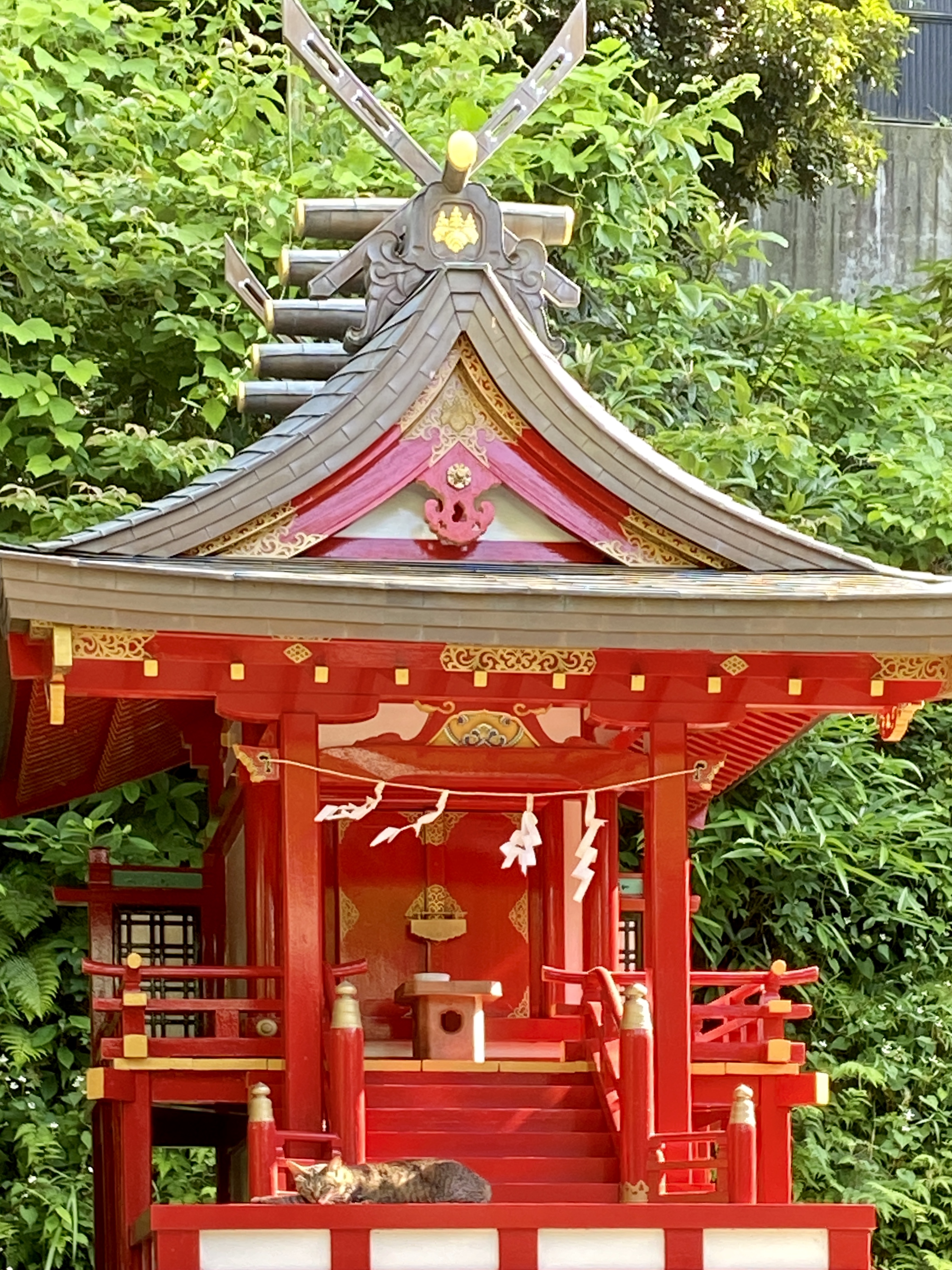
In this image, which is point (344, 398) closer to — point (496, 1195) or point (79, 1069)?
point (496, 1195)

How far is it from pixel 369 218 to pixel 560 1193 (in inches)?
193

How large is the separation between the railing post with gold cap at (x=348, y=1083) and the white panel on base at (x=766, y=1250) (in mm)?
1407

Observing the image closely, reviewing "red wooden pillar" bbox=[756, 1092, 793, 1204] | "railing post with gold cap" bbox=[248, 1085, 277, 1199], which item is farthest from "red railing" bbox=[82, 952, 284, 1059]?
"red wooden pillar" bbox=[756, 1092, 793, 1204]

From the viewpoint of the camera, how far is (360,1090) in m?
8.17

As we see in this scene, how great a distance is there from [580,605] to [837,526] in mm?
6895

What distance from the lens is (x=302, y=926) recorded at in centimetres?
853

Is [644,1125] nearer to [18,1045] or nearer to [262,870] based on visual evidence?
[262,870]

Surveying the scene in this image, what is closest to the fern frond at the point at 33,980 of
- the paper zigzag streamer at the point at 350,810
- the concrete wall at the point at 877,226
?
the paper zigzag streamer at the point at 350,810

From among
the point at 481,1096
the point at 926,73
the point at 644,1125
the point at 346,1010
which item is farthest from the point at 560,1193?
the point at 926,73

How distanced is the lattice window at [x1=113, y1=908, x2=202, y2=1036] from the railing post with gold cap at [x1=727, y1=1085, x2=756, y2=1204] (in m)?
3.66

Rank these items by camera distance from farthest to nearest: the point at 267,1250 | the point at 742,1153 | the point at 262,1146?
the point at 742,1153 < the point at 262,1146 < the point at 267,1250

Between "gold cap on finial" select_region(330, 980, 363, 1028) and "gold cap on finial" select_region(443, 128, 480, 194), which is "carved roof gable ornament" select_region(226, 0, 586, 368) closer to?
"gold cap on finial" select_region(443, 128, 480, 194)

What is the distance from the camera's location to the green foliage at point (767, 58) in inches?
711

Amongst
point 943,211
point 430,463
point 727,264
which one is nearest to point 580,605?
point 430,463
